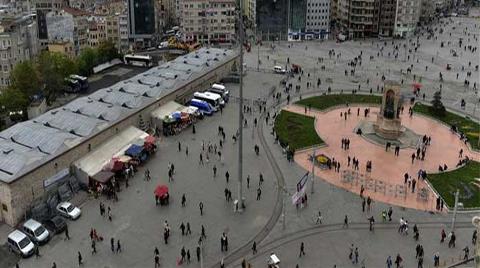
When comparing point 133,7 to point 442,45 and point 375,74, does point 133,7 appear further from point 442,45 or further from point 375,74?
point 442,45

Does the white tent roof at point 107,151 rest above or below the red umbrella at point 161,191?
above

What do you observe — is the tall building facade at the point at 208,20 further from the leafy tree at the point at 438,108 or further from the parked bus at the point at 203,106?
the leafy tree at the point at 438,108

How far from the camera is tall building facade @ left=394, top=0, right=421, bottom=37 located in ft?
440

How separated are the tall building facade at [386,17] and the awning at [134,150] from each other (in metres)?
100.0

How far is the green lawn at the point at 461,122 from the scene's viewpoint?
198ft

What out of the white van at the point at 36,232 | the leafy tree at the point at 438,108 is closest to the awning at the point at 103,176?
the white van at the point at 36,232

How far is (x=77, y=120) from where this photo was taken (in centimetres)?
5175

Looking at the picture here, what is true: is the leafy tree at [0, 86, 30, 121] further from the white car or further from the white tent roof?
the white car

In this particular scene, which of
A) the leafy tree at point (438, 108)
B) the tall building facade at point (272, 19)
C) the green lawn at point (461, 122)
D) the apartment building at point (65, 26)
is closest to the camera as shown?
the green lawn at point (461, 122)

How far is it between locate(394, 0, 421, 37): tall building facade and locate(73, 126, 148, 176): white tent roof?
9894cm

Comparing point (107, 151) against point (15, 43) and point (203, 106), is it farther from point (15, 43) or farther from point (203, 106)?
point (15, 43)

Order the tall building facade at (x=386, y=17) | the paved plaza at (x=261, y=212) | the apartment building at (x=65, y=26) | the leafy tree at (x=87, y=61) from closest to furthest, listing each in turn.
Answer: the paved plaza at (x=261, y=212) < the leafy tree at (x=87, y=61) < the apartment building at (x=65, y=26) < the tall building facade at (x=386, y=17)

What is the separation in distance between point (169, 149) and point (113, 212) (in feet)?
46.5

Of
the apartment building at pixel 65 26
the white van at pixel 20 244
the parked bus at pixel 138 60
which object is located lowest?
the white van at pixel 20 244
